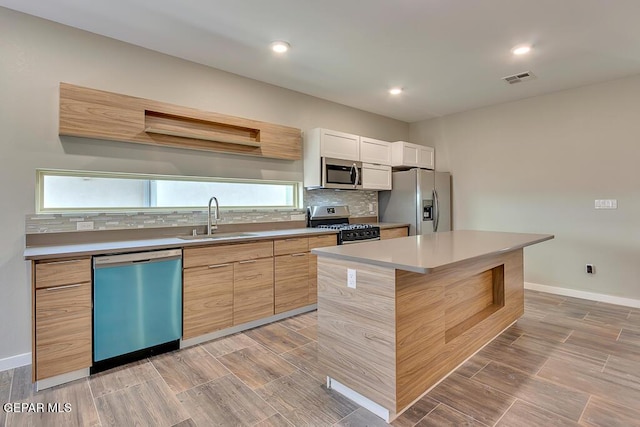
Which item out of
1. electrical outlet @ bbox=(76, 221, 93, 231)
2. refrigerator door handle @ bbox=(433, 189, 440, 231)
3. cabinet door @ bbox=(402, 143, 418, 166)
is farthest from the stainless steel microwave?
electrical outlet @ bbox=(76, 221, 93, 231)

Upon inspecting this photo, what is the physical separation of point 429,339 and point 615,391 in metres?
1.28

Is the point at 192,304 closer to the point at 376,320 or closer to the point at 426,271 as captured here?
the point at 376,320

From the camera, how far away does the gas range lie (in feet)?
12.7

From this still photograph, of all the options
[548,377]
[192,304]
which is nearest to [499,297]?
[548,377]

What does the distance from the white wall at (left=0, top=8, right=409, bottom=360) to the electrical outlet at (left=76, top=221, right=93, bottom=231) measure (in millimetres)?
315

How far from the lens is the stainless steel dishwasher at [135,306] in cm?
229

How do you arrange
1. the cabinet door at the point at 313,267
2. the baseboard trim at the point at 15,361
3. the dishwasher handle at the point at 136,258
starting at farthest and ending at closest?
the cabinet door at the point at 313,267, the baseboard trim at the point at 15,361, the dishwasher handle at the point at 136,258

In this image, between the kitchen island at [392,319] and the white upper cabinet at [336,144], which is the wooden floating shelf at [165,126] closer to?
the white upper cabinet at [336,144]

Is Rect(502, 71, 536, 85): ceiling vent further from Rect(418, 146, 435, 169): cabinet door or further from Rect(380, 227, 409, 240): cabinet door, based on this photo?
Rect(380, 227, 409, 240): cabinet door

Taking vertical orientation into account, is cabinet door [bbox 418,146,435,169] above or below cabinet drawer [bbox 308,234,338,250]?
above

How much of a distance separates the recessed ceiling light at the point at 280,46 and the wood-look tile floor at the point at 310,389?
2.68m

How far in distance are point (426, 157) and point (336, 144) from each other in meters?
2.00

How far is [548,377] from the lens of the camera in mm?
2215

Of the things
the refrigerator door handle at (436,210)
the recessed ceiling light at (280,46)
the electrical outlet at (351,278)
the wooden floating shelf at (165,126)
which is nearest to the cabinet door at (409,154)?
the refrigerator door handle at (436,210)
